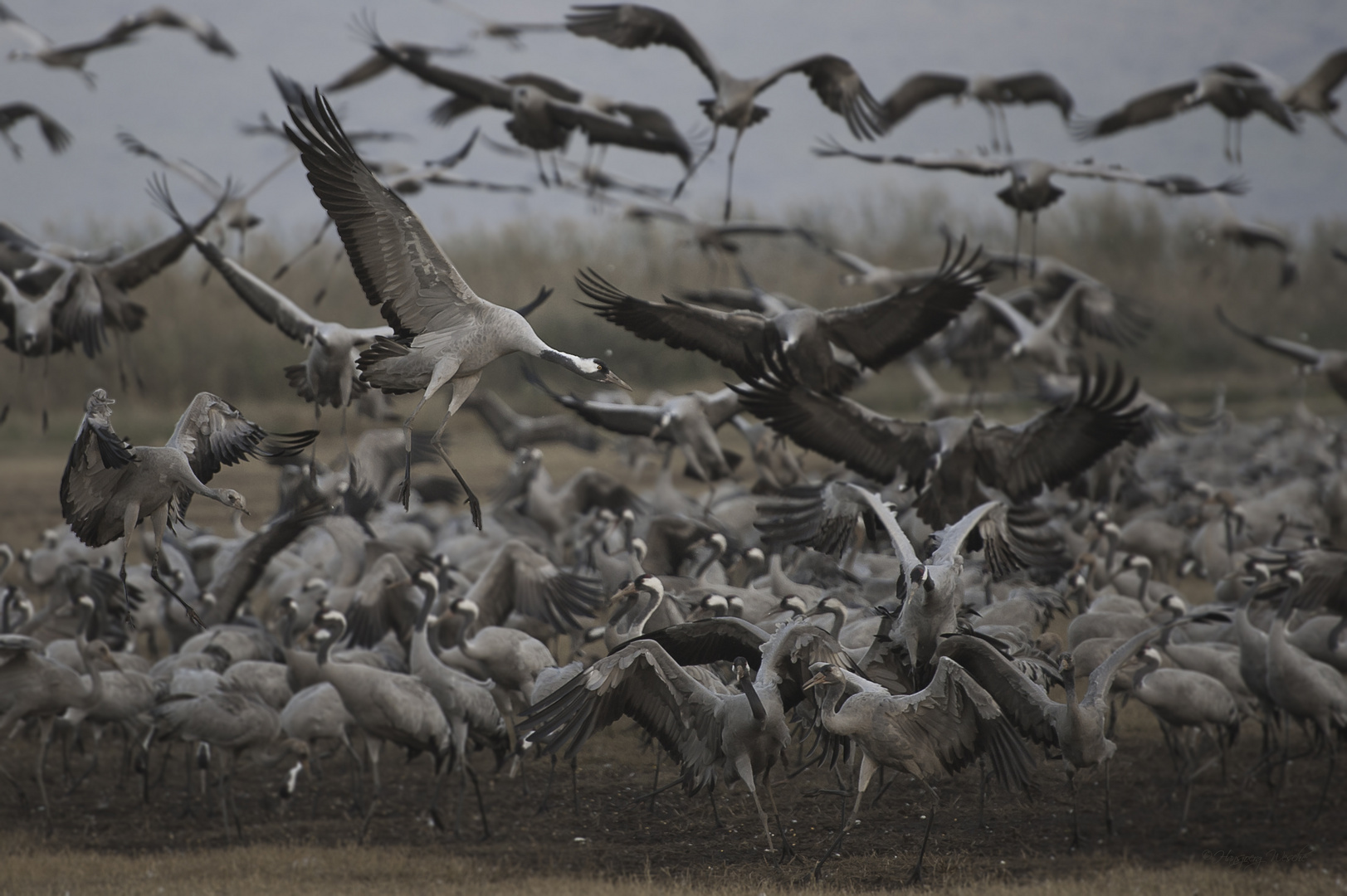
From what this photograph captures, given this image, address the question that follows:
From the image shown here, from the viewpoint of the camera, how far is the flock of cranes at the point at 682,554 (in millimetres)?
5066

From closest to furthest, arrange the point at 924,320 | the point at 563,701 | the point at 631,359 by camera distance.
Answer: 1. the point at 563,701
2. the point at 924,320
3. the point at 631,359

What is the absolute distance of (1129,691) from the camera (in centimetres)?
608

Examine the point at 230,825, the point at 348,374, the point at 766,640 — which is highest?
the point at 348,374

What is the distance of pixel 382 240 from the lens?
499 cm

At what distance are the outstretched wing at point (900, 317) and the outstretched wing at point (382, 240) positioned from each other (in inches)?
117

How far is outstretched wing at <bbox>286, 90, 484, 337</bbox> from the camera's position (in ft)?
15.7

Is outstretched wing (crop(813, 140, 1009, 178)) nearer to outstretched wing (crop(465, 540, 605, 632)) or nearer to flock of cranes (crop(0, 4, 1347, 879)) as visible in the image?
flock of cranes (crop(0, 4, 1347, 879))

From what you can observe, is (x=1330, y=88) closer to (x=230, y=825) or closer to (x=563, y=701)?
(x=563, y=701)

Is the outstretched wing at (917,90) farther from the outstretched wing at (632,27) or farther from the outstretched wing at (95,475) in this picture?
the outstretched wing at (95,475)

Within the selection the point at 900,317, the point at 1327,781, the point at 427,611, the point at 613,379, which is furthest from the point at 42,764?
the point at 1327,781

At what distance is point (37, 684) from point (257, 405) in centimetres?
1367

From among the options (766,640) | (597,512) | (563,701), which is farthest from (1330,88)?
(563,701)

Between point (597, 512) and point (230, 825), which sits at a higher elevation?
point (597, 512)

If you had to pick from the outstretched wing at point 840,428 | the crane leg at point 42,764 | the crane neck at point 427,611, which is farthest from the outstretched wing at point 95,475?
the outstretched wing at point 840,428
